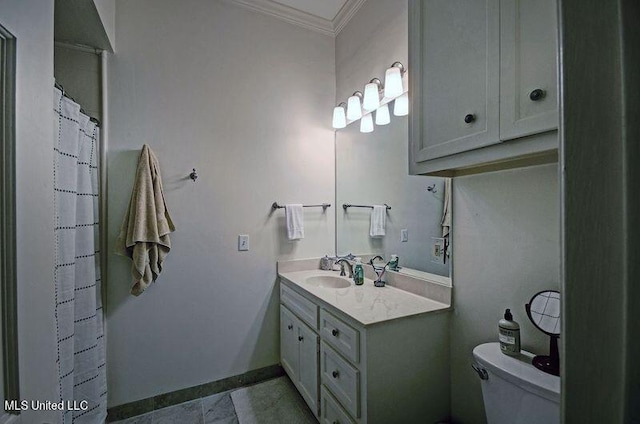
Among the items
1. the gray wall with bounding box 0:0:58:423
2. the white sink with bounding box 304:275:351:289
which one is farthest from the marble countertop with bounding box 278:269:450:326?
the gray wall with bounding box 0:0:58:423

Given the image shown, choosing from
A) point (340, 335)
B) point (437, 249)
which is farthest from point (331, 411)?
point (437, 249)

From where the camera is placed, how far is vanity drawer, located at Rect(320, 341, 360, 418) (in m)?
1.28

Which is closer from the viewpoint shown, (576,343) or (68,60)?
(576,343)

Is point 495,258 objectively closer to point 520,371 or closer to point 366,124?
point 520,371

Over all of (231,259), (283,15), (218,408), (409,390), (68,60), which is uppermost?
(283,15)

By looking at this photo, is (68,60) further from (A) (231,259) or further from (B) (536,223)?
(B) (536,223)

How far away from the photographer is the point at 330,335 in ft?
4.90

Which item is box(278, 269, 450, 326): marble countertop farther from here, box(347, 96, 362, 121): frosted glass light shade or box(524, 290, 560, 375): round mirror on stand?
box(347, 96, 362, 121): frosted glass light shade

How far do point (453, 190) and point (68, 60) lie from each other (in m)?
2.34

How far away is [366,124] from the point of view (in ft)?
6.97

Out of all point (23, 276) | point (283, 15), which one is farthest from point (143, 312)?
point (283, 15)

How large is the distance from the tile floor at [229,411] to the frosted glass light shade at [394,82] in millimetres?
2075

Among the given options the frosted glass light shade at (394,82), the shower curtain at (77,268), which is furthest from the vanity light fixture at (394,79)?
the shower curtain at (77,268)

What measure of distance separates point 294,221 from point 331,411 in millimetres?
1250
